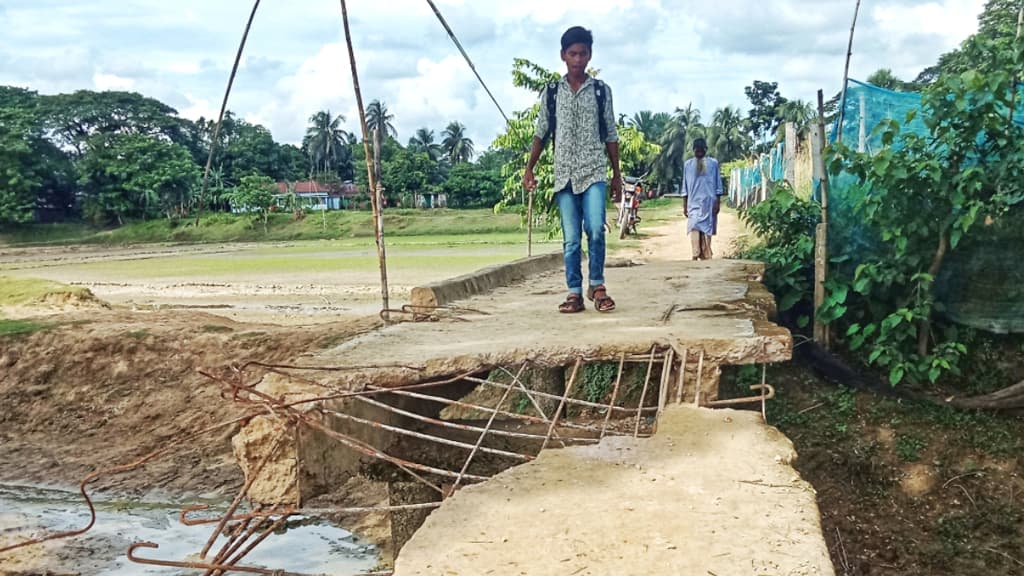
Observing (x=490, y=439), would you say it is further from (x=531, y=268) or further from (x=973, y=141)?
(x=973, y=141)

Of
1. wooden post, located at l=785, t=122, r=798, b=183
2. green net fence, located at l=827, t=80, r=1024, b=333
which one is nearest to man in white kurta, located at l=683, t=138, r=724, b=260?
wooden post, located at l=785, t=122, r=798, b=183

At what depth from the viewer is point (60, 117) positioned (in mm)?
48781

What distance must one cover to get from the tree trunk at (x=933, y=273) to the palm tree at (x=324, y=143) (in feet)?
193

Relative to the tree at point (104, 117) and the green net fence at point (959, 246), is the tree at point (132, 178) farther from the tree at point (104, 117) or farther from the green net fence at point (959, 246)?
the green net fence at point (959, 246)

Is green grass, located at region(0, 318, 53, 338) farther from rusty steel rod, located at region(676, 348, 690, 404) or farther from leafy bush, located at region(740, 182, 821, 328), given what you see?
rusty steel rod, located at region(676, 348, 690, 404)

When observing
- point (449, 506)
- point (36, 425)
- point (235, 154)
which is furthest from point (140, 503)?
point (235, 154)

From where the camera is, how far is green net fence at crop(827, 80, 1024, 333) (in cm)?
618

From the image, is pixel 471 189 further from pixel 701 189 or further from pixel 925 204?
pixel 925 204

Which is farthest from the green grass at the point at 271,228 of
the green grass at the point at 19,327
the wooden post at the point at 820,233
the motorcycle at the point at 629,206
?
the wooden post at the point at 820,233

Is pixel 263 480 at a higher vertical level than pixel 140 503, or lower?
higher

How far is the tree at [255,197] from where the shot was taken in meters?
42.0

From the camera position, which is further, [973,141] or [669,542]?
[973,141]

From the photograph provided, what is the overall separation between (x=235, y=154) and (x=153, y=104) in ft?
21.8

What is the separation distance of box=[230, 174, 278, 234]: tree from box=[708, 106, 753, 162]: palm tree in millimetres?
28323
